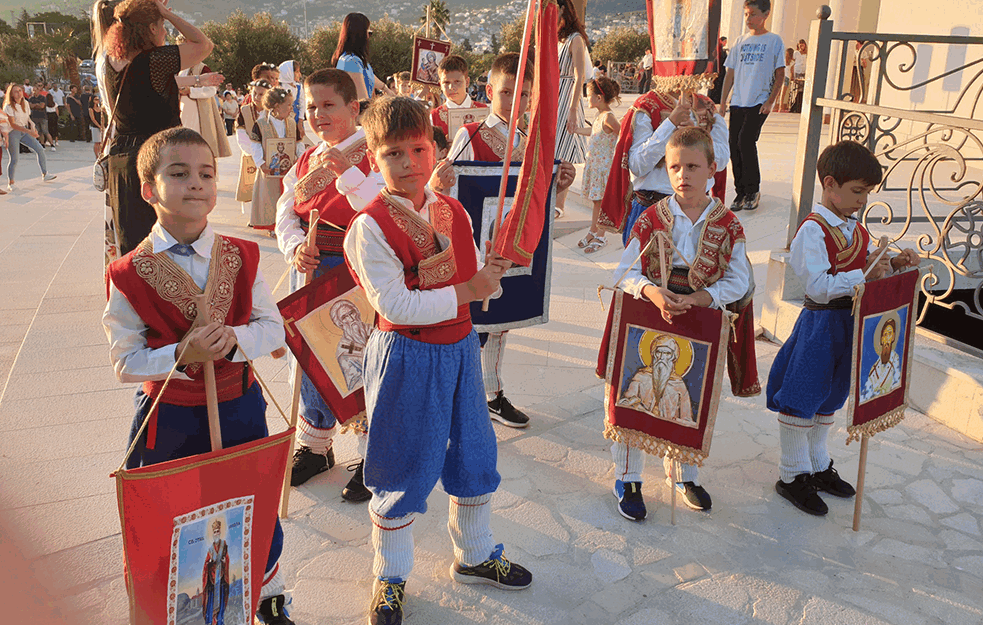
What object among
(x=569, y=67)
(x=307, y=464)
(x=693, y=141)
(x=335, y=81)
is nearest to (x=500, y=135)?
(x=335, y=81)

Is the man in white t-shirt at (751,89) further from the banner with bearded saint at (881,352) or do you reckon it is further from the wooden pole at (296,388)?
the wooden pole at (296,388)

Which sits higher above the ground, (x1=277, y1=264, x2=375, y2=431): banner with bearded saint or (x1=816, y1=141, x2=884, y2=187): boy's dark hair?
(x1=816, y1=141, x2=884, y2=187): boy's dark hair

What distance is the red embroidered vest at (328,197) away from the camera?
3.30 m

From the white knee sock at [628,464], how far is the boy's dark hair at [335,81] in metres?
2.01

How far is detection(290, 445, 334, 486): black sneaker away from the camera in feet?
11.6

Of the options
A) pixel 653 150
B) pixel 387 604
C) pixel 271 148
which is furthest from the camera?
pixel 271 148

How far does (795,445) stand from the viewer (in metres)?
3.43

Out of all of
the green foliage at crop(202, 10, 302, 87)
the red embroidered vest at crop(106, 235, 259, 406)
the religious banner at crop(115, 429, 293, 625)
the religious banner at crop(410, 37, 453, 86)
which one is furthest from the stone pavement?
the green foliage at crop(202, 10, 302, 87)

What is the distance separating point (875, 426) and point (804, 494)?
0.44 m

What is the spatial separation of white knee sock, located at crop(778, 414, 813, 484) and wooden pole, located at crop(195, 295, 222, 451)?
249cm

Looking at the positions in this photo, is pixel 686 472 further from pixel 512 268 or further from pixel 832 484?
pixel 512 268

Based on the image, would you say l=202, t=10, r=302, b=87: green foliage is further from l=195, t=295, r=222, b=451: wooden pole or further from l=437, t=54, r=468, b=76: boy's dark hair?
l=195, t=295, r=222, b=451: wooden pole

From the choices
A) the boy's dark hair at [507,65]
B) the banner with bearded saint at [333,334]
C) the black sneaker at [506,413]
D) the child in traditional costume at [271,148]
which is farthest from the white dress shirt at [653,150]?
the child in traditional costume at [271,148]

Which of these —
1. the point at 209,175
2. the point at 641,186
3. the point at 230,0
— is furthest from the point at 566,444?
the point at 230,0
